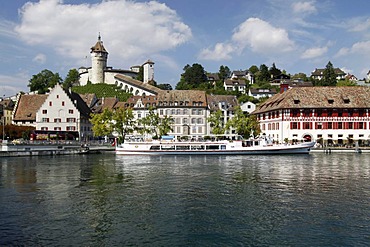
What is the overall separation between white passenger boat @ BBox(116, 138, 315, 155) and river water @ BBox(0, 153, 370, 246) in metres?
30.5

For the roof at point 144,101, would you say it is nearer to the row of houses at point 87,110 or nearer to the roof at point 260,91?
the row of houses at point 87,110

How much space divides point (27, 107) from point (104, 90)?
5130cm

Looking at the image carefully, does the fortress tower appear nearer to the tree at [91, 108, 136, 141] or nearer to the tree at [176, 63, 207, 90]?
the tree at [176, 63, 207, 90]

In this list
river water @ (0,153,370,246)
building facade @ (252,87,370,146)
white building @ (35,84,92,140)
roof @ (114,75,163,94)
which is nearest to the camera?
river water @ (0,153,370,246)

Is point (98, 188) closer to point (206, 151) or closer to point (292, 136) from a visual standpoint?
point (206, 151)

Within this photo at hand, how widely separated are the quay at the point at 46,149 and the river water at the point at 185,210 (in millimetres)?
28880

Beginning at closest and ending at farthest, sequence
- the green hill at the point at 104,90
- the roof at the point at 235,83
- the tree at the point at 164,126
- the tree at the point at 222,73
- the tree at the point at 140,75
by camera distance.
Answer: the tree at the point at 164,126 → the green hill at the point at 104,90 → the roof at the point at 235,83 → the tree at the point at 140,75 → the tree at the point at 222,73

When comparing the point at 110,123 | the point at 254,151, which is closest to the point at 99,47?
the point at 110,123

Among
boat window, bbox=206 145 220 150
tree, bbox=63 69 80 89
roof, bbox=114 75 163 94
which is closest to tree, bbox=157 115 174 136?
boat window, bbox=206 145 220 150

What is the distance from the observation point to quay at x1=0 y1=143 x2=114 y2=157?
63831 mm

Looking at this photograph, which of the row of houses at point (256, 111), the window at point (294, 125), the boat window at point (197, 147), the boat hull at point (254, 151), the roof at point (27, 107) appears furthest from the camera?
the roof at point (27, 107)

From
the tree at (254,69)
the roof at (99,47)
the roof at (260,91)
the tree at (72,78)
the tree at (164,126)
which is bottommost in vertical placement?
the tree at (164,126)

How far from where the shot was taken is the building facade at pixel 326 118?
265ft

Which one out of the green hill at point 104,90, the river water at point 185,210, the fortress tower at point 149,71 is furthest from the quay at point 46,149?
the fortress tower at point 149,71
